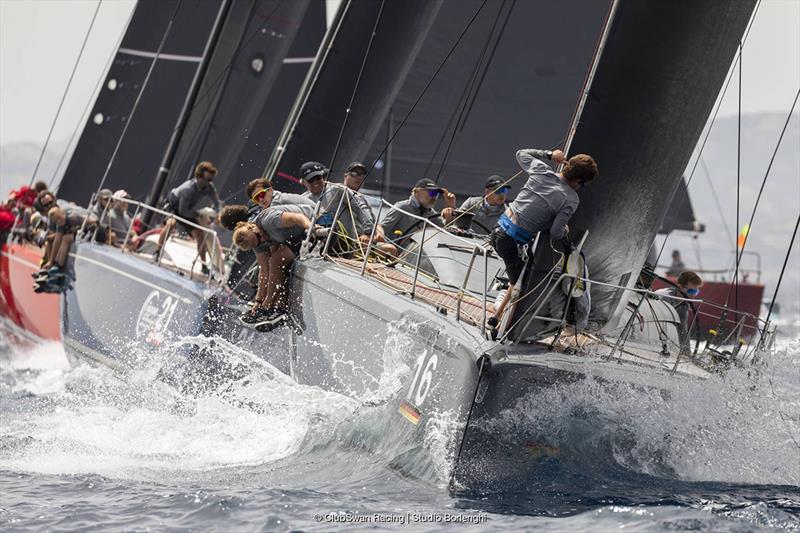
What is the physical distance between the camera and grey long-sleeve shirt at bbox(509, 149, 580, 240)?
5.52 metres

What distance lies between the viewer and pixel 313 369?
21.4 ft

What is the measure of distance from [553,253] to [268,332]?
2142 millimetres

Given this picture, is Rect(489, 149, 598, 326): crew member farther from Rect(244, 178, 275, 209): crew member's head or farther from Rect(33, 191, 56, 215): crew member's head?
Rect(33, 191, 56, 215): crew member's head

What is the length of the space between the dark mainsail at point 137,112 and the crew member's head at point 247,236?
6673 millimetres

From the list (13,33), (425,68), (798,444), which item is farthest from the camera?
(13,33)

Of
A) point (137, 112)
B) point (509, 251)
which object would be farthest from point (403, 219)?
point (137, 112)

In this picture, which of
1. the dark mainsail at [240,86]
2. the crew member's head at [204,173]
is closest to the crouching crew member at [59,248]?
the crew member's head at [204,173]

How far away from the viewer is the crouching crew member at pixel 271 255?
22.6ft

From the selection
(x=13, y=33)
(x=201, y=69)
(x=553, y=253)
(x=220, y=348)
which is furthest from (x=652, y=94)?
(x=13, y=33)

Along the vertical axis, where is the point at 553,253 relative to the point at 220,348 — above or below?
above

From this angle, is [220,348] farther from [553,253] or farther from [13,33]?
[13,33]

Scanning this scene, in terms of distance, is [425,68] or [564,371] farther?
[425,68]

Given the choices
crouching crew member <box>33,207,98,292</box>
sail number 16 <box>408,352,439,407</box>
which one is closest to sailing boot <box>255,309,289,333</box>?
sail number 16 <box>408,352,439,407</box>

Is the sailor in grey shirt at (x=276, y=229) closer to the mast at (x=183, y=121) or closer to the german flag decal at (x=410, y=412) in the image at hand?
the german flag decal at (x=410, y=412)
